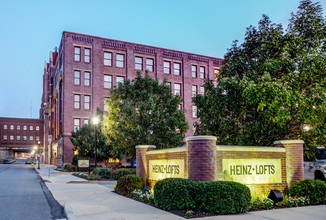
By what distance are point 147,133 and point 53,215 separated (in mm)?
13621

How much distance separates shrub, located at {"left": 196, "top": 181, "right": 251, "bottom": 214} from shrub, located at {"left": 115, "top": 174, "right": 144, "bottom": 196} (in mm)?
4714

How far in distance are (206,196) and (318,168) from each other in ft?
32.7

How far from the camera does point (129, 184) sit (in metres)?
13.2

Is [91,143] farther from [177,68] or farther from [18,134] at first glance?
[18,134]

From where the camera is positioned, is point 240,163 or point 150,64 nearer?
point 240,163

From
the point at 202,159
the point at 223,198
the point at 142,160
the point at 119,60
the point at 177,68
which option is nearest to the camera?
the point at 223,198

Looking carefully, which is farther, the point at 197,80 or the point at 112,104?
Result: the point at 197,80

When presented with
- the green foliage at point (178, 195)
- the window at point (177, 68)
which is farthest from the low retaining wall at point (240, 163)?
the window at point (177, 68)

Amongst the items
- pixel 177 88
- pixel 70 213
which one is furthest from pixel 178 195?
pixel 177 88

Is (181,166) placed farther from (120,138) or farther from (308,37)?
(120,138)

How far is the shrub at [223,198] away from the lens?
8.60 metres

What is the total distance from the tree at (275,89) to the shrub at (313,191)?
10.1ft

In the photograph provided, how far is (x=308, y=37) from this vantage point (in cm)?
1498

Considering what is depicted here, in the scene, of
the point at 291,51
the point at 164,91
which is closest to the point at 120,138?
the point at 164,91
